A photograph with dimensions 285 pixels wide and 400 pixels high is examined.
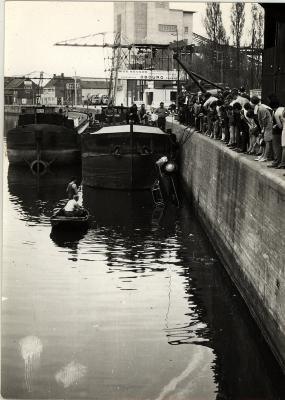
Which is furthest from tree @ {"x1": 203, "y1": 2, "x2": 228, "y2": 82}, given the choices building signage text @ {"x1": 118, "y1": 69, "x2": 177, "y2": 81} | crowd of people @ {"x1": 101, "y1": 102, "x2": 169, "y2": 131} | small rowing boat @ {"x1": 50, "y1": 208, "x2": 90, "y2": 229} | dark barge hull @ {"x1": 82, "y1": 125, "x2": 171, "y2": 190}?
building signage text @ {"x1": 118, "y1": 69, "x2": 177, "y2": 81}

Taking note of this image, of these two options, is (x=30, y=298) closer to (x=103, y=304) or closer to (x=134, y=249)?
(x=103, y=304)

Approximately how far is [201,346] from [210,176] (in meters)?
10.2

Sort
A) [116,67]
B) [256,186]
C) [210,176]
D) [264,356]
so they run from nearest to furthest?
[264,356], [256,186], [210,176], [116,67]

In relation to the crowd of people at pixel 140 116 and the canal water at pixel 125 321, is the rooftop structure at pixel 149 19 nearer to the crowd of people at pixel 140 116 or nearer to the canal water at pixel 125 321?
the crowd of people at pixel 140 116

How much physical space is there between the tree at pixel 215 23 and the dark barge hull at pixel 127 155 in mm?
9995

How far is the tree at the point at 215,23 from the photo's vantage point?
13461 millimetres

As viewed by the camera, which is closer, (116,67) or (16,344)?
(16,344)

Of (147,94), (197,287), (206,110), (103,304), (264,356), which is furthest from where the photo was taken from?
(147,94)

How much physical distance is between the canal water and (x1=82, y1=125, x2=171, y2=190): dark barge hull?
8374mm

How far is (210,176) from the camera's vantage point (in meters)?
22.7

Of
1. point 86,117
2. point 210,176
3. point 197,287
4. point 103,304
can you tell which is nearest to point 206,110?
point 210,176

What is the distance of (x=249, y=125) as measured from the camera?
58.9 feet

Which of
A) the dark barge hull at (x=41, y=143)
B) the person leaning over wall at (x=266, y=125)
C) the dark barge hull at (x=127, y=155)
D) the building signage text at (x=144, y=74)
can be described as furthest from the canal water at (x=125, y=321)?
the building signage text at (x=144, y=74)

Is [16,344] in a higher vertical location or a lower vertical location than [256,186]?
Result: lower
